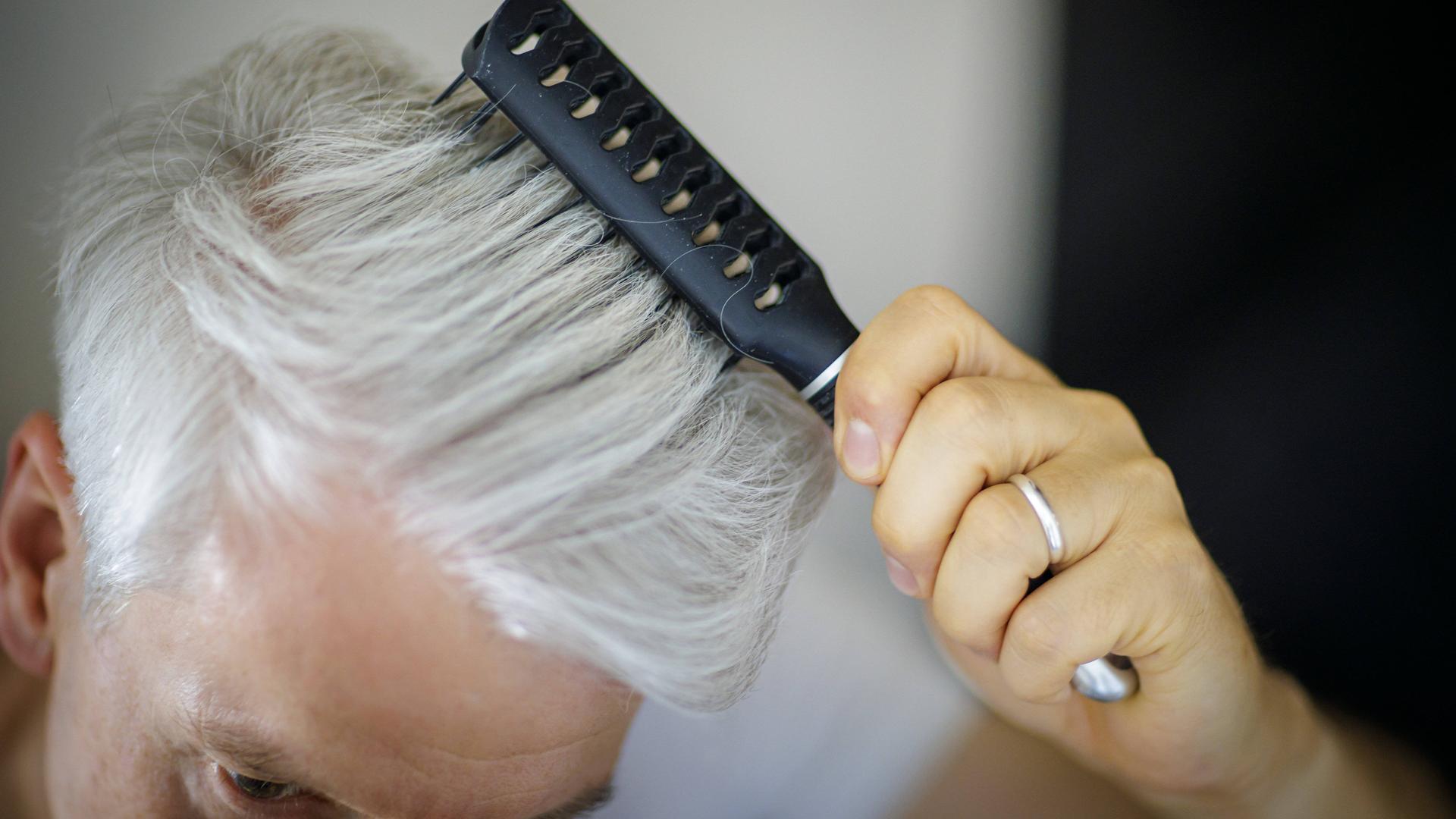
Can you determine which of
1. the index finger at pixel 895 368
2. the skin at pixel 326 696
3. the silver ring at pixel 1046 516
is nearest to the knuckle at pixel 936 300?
the index finger at pixel 895 368

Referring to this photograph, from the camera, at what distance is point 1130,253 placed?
3.11 feet

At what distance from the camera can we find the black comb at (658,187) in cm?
46

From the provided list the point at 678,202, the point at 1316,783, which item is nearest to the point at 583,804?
the point at 678,202

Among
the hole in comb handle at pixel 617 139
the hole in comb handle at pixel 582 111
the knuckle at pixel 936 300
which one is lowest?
the knuckle at pixel 936 300

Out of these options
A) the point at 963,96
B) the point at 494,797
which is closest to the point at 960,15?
the point at 963,96

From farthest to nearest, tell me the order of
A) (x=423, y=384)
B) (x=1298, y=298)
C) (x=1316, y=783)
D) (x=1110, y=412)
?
(x=1298, y=298), (x=1316, y=783), (x=1110, y=412), (x=423, y=384)

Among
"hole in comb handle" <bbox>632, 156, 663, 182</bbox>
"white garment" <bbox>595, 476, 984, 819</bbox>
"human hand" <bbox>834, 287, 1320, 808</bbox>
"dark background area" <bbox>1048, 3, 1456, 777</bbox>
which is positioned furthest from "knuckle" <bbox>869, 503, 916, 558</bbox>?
"dark background area" <bbox>1048, 3, 1456, 777</bbox>

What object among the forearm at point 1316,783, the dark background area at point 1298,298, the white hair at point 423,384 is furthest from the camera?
the dark background area at point 1298,298

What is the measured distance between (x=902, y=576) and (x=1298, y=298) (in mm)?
618

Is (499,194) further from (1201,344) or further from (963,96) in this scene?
(1201,344)

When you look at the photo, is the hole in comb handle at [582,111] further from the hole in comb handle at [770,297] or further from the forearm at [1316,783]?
the forearm at [1316,783]

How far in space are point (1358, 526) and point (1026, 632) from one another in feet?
1.86

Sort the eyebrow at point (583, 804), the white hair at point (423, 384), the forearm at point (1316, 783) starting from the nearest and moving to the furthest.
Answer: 1. the white hair at point (423, 384)
2. the eyebrow at point (583, 804)
3. the forearm at point (1316, 783)

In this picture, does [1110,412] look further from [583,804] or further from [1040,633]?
[583,804]
